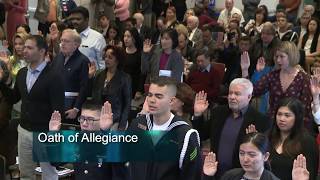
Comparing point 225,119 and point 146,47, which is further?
point 146,47

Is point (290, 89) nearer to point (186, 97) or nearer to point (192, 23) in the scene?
point (186, 97)

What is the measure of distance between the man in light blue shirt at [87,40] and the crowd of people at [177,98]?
1 cm

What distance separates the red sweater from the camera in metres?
6.95

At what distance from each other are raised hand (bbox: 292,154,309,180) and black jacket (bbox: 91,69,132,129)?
2295 mm

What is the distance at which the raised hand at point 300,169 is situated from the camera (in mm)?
3526

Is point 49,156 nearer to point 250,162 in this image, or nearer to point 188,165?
point 188,165

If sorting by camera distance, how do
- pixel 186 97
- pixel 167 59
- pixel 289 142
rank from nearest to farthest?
pixel 289 142, pixel 186 97, pixel 167 59

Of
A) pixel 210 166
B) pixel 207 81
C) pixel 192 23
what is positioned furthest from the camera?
pixel 192 23

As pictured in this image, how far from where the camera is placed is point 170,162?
3350 millimetres

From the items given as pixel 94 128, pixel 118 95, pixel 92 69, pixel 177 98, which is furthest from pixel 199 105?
pixel 92 69

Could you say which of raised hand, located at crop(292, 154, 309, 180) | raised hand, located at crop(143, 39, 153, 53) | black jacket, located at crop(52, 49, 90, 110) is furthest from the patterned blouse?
raised hand, located at crop(143, 39, 153, 53)

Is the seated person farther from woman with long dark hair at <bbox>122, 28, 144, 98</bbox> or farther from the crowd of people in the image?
woman with long dark hair at <bbox>122, 28, 144, 98</bbox>

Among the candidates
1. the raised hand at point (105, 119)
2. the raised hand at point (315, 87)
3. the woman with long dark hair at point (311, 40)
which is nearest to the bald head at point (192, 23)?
the woman with long dark hair at point (311, 40)

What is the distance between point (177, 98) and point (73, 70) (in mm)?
1559
